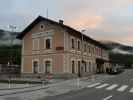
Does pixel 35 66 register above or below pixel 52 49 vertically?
below

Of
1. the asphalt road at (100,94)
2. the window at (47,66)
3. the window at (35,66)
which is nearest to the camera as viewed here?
the asphalt road at (100,94)

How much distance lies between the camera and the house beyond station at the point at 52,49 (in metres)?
38.8

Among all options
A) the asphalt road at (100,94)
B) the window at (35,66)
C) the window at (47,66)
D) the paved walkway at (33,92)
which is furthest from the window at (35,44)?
the asphalt road at (100,94)

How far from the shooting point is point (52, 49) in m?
39.9

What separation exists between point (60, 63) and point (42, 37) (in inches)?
233

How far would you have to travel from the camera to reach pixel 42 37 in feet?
137

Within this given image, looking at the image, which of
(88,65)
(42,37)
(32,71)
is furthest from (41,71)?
(88,65)

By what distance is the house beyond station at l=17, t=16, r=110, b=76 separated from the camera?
38.8 m

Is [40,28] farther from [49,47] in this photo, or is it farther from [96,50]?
[96,50]

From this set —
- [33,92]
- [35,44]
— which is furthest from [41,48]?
[33,92]

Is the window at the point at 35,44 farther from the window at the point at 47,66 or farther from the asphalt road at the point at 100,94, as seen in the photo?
the asphalt road at the point at 100,94

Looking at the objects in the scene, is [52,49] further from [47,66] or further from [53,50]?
[47,66]

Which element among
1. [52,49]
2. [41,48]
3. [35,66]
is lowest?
[35,66]

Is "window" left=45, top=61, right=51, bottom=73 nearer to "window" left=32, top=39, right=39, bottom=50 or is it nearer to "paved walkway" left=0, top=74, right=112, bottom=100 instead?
"window" left=32, top=39, right=39, bottom=50
